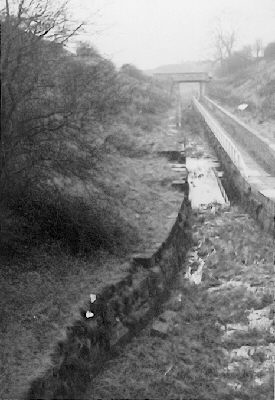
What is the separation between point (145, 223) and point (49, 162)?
3.66 m

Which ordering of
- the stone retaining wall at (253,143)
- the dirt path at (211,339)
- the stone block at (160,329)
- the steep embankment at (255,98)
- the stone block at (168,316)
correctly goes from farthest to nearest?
the steep embankment at (255,98), the stone retaining wall at (253,143), the stone block at (168,316), the stone block at (160,329), the dirt path at (211,339)

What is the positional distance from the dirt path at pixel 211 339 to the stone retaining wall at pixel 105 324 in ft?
0.76

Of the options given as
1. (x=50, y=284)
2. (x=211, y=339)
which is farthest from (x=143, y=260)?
(x=50, y=284)

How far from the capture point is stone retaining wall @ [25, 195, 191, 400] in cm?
658

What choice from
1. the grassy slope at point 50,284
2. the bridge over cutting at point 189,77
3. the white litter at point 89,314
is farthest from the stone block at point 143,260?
the bridge over cutting at point 189,77

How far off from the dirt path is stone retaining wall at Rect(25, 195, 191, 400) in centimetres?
23

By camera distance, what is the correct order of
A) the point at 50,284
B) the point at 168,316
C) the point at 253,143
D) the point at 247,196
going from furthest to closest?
1. the point at 253,143
2. the point at 247,196
3. the point at 168,316
4. the point at 50,284

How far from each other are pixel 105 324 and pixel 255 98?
29.7m

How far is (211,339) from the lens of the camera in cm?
862

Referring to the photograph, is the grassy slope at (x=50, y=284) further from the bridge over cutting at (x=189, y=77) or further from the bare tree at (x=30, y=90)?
the bridge over cutting at (x=189, y=77)

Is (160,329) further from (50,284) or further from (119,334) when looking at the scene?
(50,284)

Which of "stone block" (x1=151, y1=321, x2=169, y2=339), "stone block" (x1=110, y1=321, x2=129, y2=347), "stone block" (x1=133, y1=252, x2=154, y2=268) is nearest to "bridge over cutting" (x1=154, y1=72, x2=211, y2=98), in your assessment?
"stone block" (x1=133, y1=252, x2=154, y2=268)

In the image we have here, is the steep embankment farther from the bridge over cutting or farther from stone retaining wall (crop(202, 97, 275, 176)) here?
the bridge over cutting

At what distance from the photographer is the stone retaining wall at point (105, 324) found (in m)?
6.58
